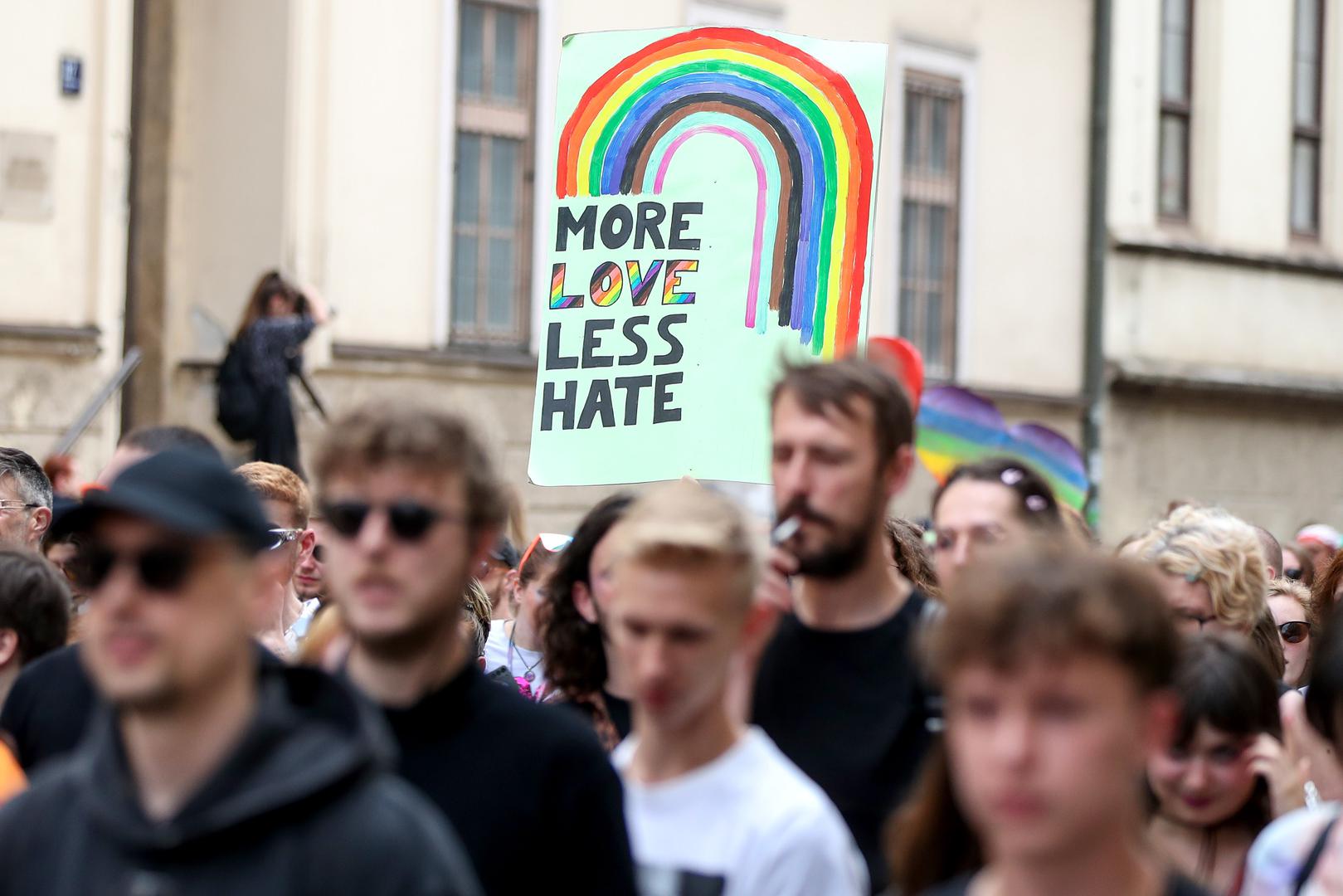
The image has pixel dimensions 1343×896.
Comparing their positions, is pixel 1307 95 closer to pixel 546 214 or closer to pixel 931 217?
pixel 931 217

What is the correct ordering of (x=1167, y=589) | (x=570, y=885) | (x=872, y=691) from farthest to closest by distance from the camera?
(x=1167, y=589) → (x=872, y=691) → (x=570, y=885)

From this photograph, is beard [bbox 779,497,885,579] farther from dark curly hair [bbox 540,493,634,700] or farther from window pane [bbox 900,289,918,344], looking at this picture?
window pane [bbox 900,289,918,344]

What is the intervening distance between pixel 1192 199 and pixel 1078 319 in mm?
1852

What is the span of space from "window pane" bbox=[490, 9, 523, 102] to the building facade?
0.08ft

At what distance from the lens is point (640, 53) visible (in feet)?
22.0

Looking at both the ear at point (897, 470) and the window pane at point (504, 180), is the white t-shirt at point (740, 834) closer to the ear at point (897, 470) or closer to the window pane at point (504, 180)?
the ear at point (897, 470)

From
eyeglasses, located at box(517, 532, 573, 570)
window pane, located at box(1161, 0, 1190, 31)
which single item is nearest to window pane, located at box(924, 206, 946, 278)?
window pane, located at box(1161, 0, 1190, 31)

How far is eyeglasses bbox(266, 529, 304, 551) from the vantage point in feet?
16.8

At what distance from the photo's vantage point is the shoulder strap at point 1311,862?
3105 mm

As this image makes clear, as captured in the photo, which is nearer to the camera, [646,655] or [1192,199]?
[646,655]

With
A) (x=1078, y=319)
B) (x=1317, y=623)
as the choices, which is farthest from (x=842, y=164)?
(x=1078, y=319)

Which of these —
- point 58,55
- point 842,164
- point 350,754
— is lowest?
point 350,754

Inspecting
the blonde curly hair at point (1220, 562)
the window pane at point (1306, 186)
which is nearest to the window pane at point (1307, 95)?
the window pane at point (1306, 186)

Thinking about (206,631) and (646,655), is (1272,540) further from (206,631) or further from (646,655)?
(206,631)
